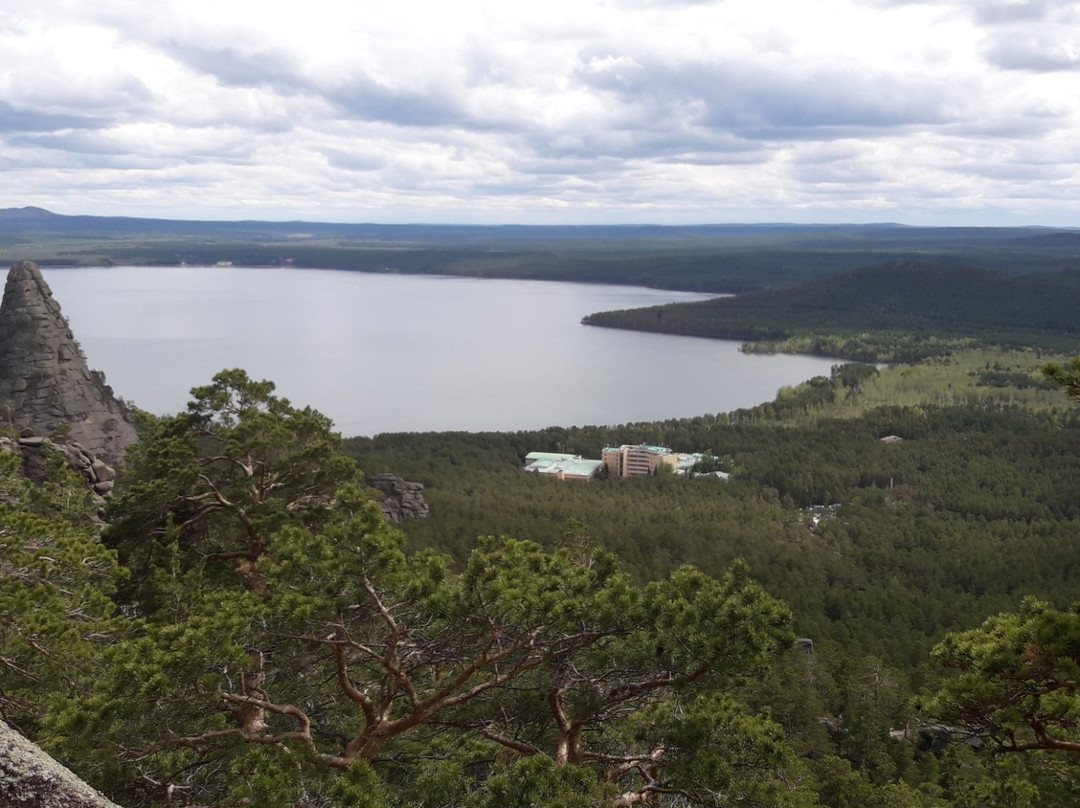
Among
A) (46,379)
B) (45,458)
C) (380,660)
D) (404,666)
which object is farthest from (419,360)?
(380,660)

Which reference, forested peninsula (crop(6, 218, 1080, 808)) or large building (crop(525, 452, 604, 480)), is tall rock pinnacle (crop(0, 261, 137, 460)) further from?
large building (crop(525, 452, 604, 480))

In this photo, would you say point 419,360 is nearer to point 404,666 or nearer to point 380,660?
point 404,666

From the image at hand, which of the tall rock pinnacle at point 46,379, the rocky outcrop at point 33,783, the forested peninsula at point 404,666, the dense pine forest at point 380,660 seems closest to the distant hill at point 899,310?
the tall rock pinnacle at point 46,379

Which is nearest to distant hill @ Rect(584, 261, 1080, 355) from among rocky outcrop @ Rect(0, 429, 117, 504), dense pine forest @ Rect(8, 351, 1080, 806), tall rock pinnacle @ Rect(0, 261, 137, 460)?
tall rock pinnacle @ Rect(0, 261, 137, 460)

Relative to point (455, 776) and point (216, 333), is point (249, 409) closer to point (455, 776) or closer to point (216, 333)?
point (455, 776)

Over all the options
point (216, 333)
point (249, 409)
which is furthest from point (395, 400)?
point (249, 409)

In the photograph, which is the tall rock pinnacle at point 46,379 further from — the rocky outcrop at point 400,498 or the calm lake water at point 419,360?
the calm lake water at point 419,360
